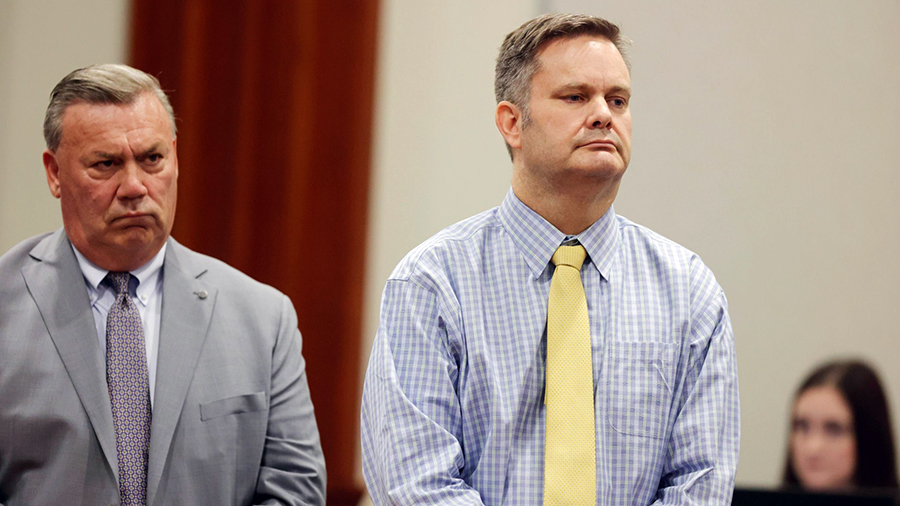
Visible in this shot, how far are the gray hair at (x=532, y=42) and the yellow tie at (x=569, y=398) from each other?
0.36m

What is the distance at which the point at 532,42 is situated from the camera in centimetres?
180

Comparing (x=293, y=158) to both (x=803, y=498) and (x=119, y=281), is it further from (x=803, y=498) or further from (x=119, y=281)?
(x=803, y=498)

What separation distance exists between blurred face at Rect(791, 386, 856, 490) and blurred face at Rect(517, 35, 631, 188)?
162cm

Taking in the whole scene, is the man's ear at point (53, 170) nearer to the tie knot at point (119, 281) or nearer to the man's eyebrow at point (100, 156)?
the man's eyebrow at point (100, 156)

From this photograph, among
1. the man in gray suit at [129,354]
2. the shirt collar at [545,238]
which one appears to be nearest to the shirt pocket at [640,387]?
the shirt collar at [545,238]

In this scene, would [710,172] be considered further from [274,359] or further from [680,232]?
[274,359]

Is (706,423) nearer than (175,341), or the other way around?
(706,423)

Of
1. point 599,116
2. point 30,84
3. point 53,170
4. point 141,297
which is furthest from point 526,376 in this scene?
point 30,84

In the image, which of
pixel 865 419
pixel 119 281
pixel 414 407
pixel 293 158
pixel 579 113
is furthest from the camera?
pixel 293 158

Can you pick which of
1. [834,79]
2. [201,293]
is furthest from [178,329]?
[834,79]

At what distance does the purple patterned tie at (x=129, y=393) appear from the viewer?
6.00 feet

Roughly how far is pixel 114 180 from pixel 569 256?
99 cm

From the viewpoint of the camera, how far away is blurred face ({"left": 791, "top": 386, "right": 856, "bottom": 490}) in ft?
9.56

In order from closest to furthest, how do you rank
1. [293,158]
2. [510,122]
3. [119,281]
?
[510,122]
[119,281]
[293,158]
